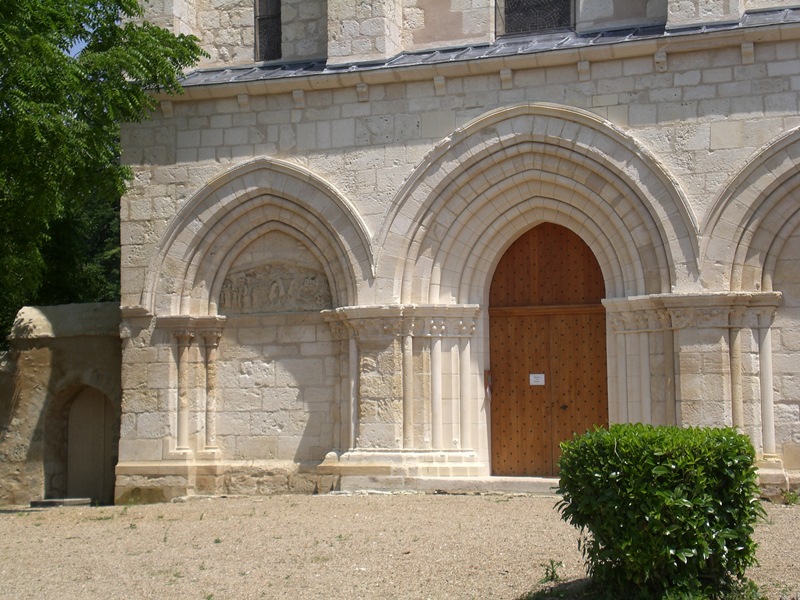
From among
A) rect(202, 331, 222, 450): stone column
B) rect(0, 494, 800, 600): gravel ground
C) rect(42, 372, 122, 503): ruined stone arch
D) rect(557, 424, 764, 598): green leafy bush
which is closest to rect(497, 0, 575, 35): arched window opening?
rect(202, 331, 222, 450): stone column

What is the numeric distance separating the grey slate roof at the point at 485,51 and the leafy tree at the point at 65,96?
608mm

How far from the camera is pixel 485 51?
12.4 meters

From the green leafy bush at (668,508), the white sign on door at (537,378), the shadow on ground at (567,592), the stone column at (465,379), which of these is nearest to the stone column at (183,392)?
the stone column at (465,379)

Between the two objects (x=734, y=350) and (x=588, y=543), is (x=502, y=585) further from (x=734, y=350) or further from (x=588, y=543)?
(x=734, y=350)

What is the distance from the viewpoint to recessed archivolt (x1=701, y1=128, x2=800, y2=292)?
1122cm

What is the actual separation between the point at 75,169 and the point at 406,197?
3566mm

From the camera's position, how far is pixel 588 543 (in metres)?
6.86

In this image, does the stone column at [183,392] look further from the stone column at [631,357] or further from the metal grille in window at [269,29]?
the stone column at [631,357]

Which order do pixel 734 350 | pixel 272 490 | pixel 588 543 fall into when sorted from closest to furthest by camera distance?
pixel 588 543, pixel 734 350, pixel 272 490

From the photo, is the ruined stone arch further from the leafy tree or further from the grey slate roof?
the grey slate roof

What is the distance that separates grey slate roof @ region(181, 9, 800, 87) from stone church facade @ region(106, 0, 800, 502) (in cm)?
5

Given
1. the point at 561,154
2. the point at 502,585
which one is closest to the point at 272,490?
the point at 561,154

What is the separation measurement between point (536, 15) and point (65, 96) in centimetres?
534

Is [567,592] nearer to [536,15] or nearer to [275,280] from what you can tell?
[275,280]
